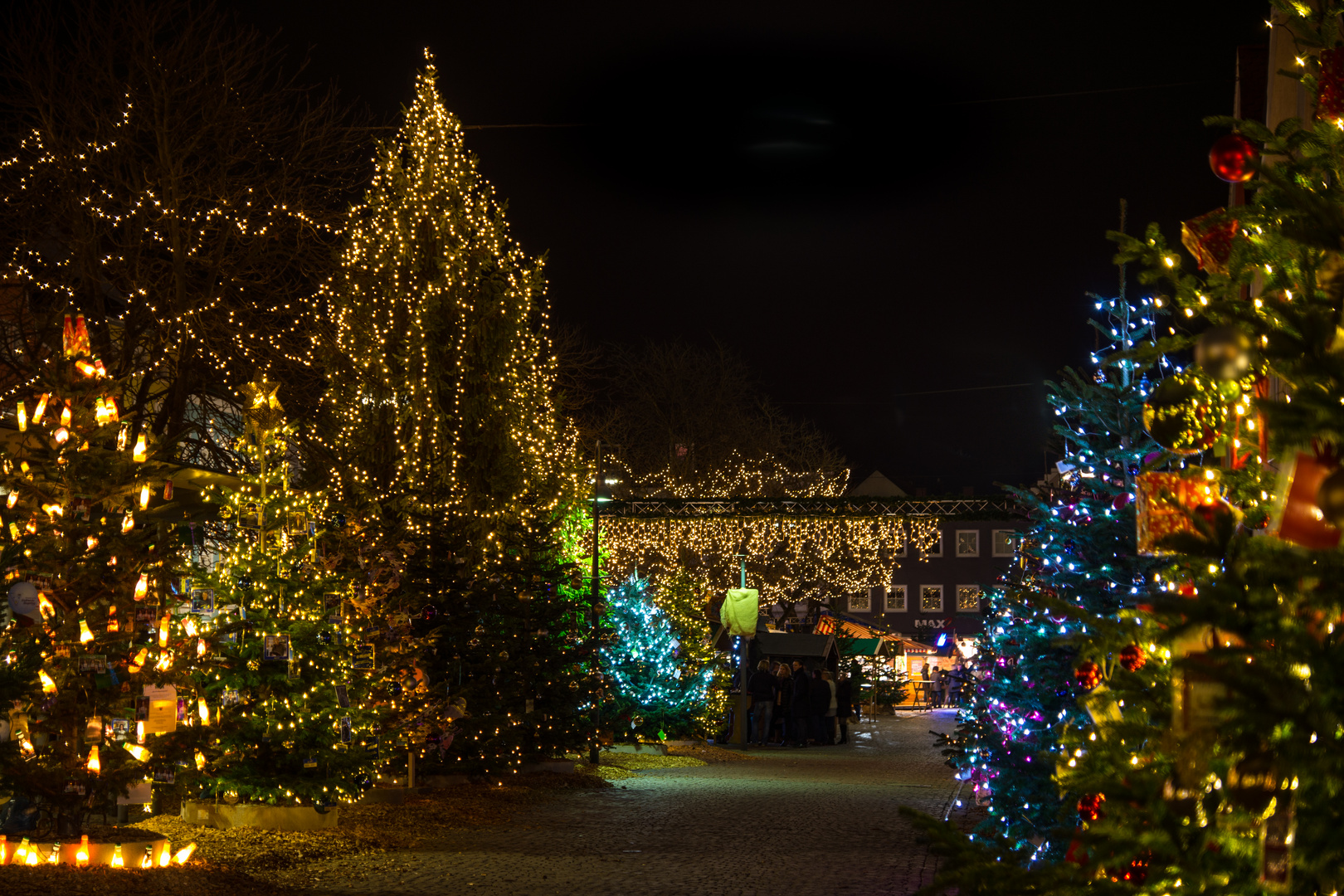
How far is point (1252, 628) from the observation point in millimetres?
2828

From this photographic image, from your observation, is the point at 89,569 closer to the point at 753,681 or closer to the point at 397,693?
the point at 397,693

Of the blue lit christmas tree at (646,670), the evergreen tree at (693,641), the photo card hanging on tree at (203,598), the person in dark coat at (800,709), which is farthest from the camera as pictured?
the person in dark coat at (800,709)

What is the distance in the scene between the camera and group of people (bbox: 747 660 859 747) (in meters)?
25.9

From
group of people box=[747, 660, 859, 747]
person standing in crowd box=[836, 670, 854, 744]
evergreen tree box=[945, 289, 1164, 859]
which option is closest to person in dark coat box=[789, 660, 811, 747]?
group of people box=[747, 660, 859, 747]

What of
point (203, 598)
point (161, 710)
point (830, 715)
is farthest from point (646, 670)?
point (161, 710)

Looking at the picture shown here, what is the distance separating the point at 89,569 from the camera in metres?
9.03

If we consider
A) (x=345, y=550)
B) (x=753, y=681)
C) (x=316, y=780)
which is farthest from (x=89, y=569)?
(x=753, y=681)

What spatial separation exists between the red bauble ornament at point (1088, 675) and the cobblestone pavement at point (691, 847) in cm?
215

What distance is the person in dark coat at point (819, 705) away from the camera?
1034 inches

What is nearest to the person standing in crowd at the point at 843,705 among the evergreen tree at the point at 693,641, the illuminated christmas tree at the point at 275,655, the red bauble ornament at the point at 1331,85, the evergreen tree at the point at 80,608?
the evergreen tree at the point at 693,641

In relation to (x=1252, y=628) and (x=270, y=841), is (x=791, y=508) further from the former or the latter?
(x=1252, y=628)

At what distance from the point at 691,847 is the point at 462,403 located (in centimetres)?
1077

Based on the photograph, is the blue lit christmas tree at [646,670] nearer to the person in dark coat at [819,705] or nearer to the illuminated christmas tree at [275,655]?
the person in dark coat at [819,705]

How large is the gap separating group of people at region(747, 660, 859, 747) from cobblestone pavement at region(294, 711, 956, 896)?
7.15m
